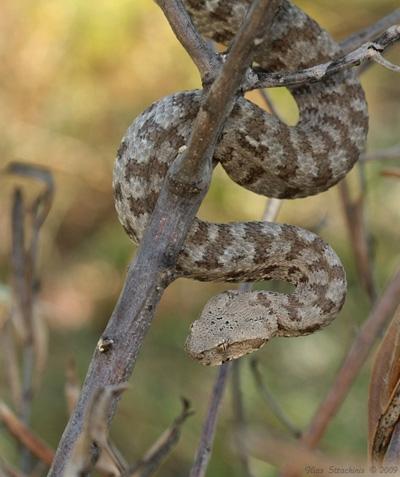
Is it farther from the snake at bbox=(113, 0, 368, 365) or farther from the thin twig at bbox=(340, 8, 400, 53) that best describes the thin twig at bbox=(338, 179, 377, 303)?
the thin twig at bbox=(340, 8, 400, 53)

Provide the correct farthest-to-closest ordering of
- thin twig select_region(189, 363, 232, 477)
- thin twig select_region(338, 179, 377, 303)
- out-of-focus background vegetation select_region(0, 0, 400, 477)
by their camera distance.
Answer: out-of-focus background vegetation select_region(0, 0, 400, 477)
thin twig select_region(338, 179, 377, 303)
thin twig select_region(189, 363, 232, 477)

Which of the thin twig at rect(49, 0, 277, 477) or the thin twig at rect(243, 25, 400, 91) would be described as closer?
the thin twig at rect(49, 0, 277, 477)

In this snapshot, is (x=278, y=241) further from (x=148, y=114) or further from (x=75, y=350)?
(x=75, y=350)

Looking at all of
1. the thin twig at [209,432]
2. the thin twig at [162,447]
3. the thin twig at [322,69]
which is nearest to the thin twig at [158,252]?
the thin twig at [162,447]

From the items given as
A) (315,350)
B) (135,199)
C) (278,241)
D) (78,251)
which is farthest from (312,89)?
(78,251)

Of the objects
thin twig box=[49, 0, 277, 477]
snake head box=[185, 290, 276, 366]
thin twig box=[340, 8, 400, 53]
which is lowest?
snake head box=[185, 290, 276, 366]

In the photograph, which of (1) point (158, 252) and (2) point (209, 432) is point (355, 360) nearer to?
(1) point (158, 252)

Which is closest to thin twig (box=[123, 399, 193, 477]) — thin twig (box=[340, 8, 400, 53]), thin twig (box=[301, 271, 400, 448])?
thin twig (box=[301, 271, 400, 448])
